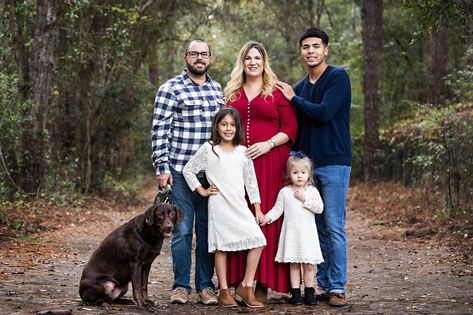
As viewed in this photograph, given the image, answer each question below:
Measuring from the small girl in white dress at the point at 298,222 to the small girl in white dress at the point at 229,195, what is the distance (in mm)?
249

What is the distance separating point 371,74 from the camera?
23.2 metres

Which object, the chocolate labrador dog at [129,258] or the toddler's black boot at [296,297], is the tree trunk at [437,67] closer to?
the toddler's black boot at [296,297]

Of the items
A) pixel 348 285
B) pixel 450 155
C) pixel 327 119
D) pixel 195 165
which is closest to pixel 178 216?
pixel 195 165

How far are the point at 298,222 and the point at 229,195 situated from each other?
70 centimetres

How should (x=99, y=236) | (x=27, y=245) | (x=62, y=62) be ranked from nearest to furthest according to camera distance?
1. (x=27, y=245)
2. (x=99, y=236)
3. (x=62, y=62)

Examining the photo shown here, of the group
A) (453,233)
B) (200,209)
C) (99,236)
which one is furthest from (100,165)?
(200,209)

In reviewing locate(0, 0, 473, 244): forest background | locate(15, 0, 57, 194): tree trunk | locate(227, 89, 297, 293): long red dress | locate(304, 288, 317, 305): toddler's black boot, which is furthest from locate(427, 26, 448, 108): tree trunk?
locate(304, 288, 317, 305): toddler's black boot

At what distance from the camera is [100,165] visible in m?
21.9

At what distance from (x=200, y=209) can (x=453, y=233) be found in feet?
20.7

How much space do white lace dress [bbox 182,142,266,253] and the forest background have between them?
399 cm

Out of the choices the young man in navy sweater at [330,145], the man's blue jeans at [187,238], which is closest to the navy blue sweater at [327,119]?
the young man in navy sweater at [330,145]

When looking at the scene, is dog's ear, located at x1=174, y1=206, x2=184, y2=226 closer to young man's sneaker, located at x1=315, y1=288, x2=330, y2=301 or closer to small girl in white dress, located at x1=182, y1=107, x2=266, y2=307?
small girl in white dress, located at x1=182, y1=107, x2=266, y2=307

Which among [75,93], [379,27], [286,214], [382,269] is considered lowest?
[382,269]

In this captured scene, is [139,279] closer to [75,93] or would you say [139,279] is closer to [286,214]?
[286,214]
